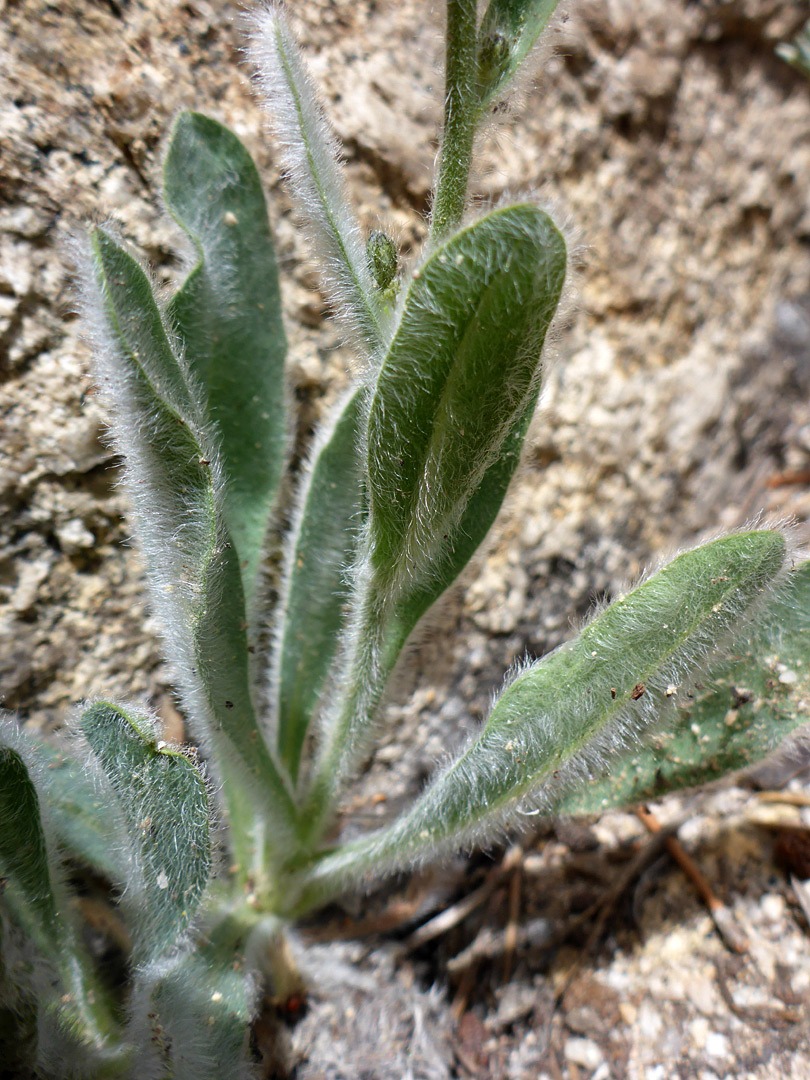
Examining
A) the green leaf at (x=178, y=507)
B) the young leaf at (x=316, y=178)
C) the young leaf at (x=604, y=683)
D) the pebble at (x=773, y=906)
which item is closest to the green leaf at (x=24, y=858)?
the green leaf at (x=178, y=507)

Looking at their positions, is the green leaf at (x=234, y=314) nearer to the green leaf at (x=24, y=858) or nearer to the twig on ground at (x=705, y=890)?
the green leaf at (x=24, y=858)

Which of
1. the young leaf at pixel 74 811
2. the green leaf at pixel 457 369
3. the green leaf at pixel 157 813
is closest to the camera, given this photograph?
the green leaf at pixel 457 369

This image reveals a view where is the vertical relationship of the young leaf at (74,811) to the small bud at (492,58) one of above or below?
below

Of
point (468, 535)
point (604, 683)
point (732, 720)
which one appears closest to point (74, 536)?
point (468, 535)

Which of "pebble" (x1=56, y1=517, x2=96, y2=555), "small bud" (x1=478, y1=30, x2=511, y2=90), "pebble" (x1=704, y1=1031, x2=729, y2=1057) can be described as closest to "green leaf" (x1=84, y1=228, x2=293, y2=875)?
"pebble" (x1=56, y1=517, x2=96, y2=555)

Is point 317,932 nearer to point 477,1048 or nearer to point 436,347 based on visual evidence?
point 477,1048

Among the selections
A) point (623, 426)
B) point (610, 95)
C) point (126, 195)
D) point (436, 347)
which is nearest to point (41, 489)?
point (126, 195)

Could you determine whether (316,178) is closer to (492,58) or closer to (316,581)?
(492,58)

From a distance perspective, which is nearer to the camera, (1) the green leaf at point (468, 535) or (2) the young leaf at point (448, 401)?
(2) the young leaf at point (448, 401)
